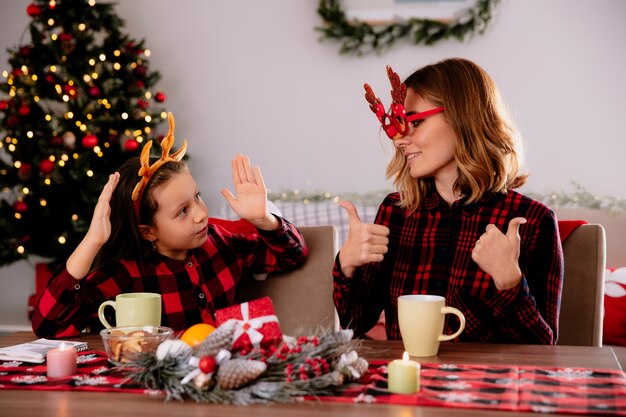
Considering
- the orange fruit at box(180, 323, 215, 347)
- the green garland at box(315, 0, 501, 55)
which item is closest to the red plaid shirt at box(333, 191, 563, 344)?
the orange fruit at box(180, 323, 215, 347)

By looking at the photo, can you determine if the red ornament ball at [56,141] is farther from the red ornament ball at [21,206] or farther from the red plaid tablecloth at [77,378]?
the red plaid tablecloth at [77,378]

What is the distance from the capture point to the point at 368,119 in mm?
4824

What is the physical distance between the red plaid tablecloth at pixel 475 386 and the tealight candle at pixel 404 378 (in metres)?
0.01

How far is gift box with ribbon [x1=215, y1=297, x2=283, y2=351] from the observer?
1235 mm

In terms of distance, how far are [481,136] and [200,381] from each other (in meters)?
1.15

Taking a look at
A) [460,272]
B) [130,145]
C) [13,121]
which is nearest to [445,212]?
[460,272]

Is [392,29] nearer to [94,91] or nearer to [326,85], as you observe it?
[326,85]

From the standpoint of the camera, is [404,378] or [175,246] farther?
[175,246]

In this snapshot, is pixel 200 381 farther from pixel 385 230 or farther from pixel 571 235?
pixel 571 235

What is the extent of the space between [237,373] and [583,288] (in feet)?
3.62

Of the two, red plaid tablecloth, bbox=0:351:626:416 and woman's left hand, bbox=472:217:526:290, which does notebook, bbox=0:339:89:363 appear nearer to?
red plaid tablecloth, bbox=0:351:626:416

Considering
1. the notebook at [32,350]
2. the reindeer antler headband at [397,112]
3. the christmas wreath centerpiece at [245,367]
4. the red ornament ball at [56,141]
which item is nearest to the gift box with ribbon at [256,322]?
the christmas wreath centerpiece at [245,367]

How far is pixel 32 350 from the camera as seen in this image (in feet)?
4.86

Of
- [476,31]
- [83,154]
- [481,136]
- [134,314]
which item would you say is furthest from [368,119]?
[134,314]
